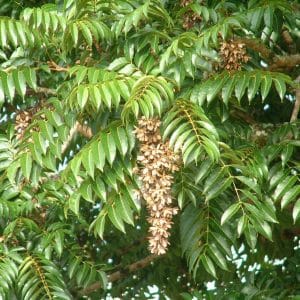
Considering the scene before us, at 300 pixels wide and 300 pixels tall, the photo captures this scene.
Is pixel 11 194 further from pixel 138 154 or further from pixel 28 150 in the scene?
pixel 138 154

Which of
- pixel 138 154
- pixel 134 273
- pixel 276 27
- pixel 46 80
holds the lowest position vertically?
pixel 134 273

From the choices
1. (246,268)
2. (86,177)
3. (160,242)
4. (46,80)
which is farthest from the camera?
(246,268)

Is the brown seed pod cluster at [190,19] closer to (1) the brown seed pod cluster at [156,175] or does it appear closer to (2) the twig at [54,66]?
(2) the twig at [54,66]

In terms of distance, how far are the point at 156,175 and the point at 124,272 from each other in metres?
2.28

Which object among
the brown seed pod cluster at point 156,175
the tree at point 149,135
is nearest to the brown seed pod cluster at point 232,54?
the tree at point 149,135

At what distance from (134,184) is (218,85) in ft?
1.72

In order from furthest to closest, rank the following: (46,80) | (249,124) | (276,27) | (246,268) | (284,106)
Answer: (246,268), (284,106), (46,80), (249,124), (276,27)

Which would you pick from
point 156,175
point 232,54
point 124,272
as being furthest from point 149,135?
point 124,272

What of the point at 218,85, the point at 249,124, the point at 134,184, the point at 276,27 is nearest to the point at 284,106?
the point at 249,124

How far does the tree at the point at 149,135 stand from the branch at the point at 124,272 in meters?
0.79

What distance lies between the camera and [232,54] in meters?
3.10

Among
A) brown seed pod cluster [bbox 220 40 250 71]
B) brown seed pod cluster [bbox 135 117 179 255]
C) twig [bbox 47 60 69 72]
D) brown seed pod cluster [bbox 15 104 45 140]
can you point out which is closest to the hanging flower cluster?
brown seed pod cluster [bbox 15 104 45 140]

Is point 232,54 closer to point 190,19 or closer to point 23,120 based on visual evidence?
point 190,19

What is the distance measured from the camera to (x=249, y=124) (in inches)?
142
